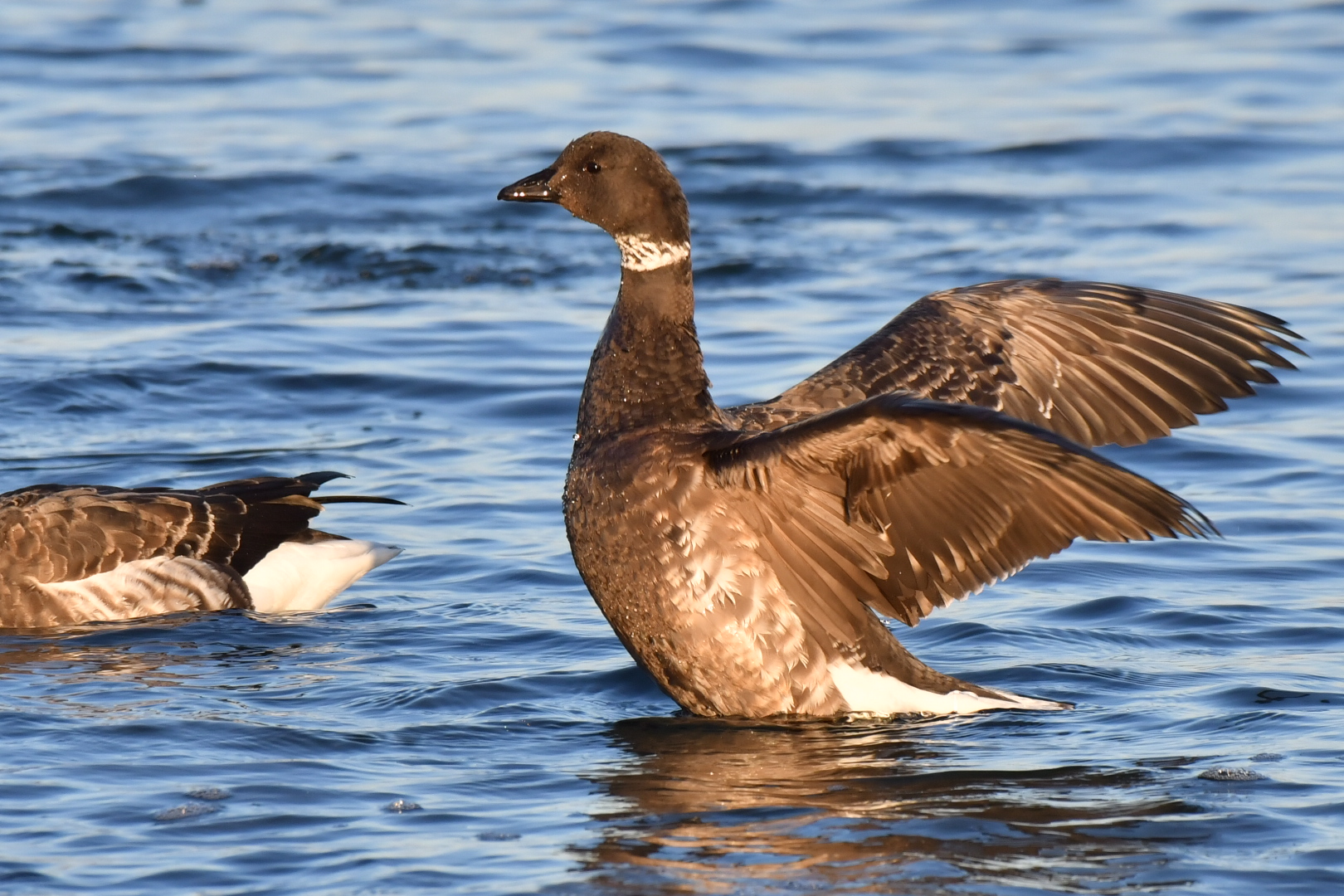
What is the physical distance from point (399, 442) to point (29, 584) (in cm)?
299

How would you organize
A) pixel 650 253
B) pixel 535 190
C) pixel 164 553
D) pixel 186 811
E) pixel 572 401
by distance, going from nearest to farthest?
pixel 186 811
pixel 650 253
pixel 535 190
pixel 164 553
pixel 572 401

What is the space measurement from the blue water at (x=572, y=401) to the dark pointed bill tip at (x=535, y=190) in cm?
193

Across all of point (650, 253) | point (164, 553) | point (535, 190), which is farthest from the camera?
point (164, 553)

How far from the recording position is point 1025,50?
21.9m

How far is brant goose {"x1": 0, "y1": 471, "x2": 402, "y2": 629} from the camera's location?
28.1 ft

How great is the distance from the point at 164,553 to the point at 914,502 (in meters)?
4.01

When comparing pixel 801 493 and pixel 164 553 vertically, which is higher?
Answer: pixel 801 493

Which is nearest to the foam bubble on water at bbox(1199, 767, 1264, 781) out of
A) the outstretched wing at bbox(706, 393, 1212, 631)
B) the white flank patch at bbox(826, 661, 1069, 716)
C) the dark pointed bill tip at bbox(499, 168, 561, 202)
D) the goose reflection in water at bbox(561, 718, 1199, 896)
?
the goose reflection in water at bbox(561, 718, 1199, 896)

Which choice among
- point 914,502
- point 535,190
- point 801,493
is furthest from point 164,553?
point 914,502

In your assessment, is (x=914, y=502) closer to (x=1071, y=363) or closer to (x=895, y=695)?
(x=895, y=695)

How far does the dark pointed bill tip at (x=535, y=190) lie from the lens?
7375 mm

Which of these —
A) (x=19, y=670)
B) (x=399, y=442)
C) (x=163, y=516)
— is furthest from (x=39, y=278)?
(x=19, y=670)

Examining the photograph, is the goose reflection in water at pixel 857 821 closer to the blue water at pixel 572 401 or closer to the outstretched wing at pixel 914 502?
the blue water at pixel 572 401

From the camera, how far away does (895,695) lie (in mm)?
6926
